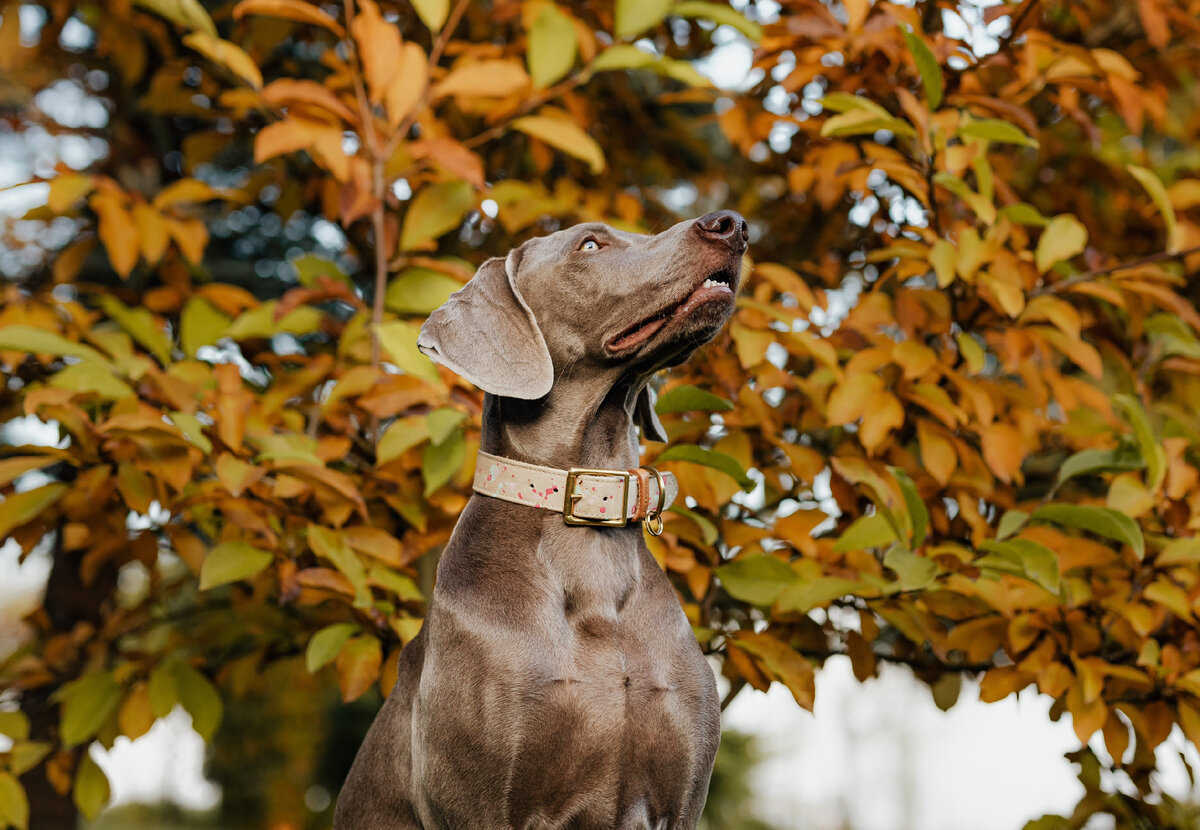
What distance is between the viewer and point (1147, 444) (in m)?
2.80

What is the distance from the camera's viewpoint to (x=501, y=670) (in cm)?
200

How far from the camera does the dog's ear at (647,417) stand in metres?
2.59

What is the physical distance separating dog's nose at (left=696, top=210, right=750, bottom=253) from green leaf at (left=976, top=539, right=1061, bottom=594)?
3.46 ft

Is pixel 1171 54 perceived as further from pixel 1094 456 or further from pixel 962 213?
pixel 1094 456

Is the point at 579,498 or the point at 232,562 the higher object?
Answer: the point at 579,498

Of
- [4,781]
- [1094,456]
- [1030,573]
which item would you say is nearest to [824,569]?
[1030,573]

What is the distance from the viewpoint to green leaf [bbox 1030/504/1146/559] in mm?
2537

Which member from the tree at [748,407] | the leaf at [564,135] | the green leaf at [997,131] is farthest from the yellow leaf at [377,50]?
the green leaf at [997,131]

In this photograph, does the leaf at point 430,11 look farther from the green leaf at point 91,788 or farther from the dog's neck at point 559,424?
the green leaf at point 91,788

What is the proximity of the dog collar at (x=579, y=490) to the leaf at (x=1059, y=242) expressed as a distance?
5.11 feet

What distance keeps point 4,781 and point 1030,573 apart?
301 centimetres

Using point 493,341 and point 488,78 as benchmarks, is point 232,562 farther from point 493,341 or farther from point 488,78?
point 488,78

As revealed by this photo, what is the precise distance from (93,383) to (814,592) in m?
1.97

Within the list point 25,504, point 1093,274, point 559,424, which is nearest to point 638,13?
point 1093,274
